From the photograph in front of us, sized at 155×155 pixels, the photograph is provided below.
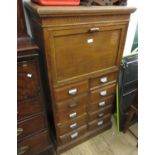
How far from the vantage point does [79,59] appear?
113cm

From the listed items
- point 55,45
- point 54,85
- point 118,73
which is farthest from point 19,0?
point 118,73

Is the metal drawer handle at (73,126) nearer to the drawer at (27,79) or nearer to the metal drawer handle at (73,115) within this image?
the metal drawer handle at (73,115)

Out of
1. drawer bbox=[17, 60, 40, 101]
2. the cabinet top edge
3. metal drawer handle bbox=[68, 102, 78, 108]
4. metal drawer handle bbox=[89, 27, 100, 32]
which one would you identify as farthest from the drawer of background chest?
the cabinet top edge

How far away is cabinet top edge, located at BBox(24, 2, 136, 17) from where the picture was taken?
32.6 inches

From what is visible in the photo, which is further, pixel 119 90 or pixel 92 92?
pixel 119 90

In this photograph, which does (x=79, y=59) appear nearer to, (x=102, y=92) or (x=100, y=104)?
(x=102, y=92)

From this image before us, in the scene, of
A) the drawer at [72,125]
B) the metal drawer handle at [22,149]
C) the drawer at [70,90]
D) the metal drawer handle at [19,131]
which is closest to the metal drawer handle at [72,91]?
the drawer at [70,90]

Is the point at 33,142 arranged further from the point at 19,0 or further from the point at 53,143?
the point at 19,0

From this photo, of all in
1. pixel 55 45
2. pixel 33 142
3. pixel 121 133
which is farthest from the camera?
pixel 121 133

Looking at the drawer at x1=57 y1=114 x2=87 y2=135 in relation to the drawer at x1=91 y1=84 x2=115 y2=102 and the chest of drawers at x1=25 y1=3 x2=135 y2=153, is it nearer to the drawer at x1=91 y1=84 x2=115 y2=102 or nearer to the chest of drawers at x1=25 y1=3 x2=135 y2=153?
the chest of drawers at x1=25 y1=3 x2=135 y2=153

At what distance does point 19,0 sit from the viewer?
995mm

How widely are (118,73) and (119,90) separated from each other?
8.2 inches

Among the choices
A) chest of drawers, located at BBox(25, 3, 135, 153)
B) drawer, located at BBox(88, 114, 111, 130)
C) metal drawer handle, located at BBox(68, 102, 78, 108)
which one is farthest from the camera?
drawer, located at BBox(88, 114, 111, 130)

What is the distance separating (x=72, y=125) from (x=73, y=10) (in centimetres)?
102
